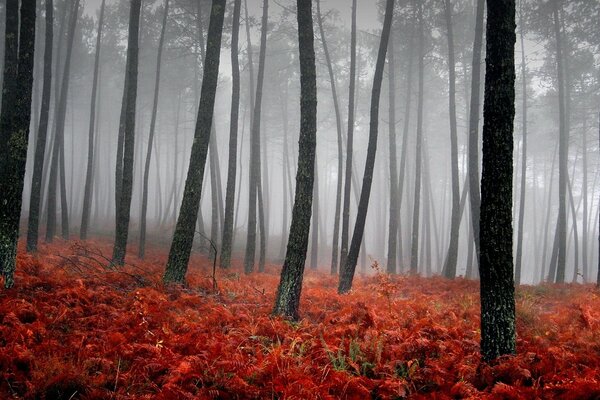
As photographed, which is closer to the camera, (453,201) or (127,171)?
(127,171)

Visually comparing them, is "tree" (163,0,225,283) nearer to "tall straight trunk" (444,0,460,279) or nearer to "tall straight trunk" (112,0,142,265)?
"tall straight trunk" (112,0,142,265)

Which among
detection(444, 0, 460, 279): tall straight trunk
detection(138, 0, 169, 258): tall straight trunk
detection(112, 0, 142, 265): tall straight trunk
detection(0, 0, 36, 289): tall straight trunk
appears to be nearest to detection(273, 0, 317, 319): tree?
detection(0, 0, 36, 289): tall straight trunk

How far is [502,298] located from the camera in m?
4.38

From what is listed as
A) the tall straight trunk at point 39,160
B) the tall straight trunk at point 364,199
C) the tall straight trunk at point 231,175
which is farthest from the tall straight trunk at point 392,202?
the tall straight trunk at point 39,160

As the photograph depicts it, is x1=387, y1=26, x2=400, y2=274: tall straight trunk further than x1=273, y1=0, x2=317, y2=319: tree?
Yes

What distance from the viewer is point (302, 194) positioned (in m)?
7.25

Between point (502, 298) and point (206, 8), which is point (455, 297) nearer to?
point (502, 298)

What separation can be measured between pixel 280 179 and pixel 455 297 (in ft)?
179

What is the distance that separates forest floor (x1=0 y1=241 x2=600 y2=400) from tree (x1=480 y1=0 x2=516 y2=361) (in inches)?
15.9

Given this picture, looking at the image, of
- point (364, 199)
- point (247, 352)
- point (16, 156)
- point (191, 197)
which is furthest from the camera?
point (364, 199)

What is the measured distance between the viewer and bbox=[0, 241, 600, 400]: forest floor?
3.58 m

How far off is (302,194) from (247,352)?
3.35 m

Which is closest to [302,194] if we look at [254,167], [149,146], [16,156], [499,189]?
[499,189]

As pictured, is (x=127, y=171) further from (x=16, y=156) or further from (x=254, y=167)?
(x=254, y=167)
